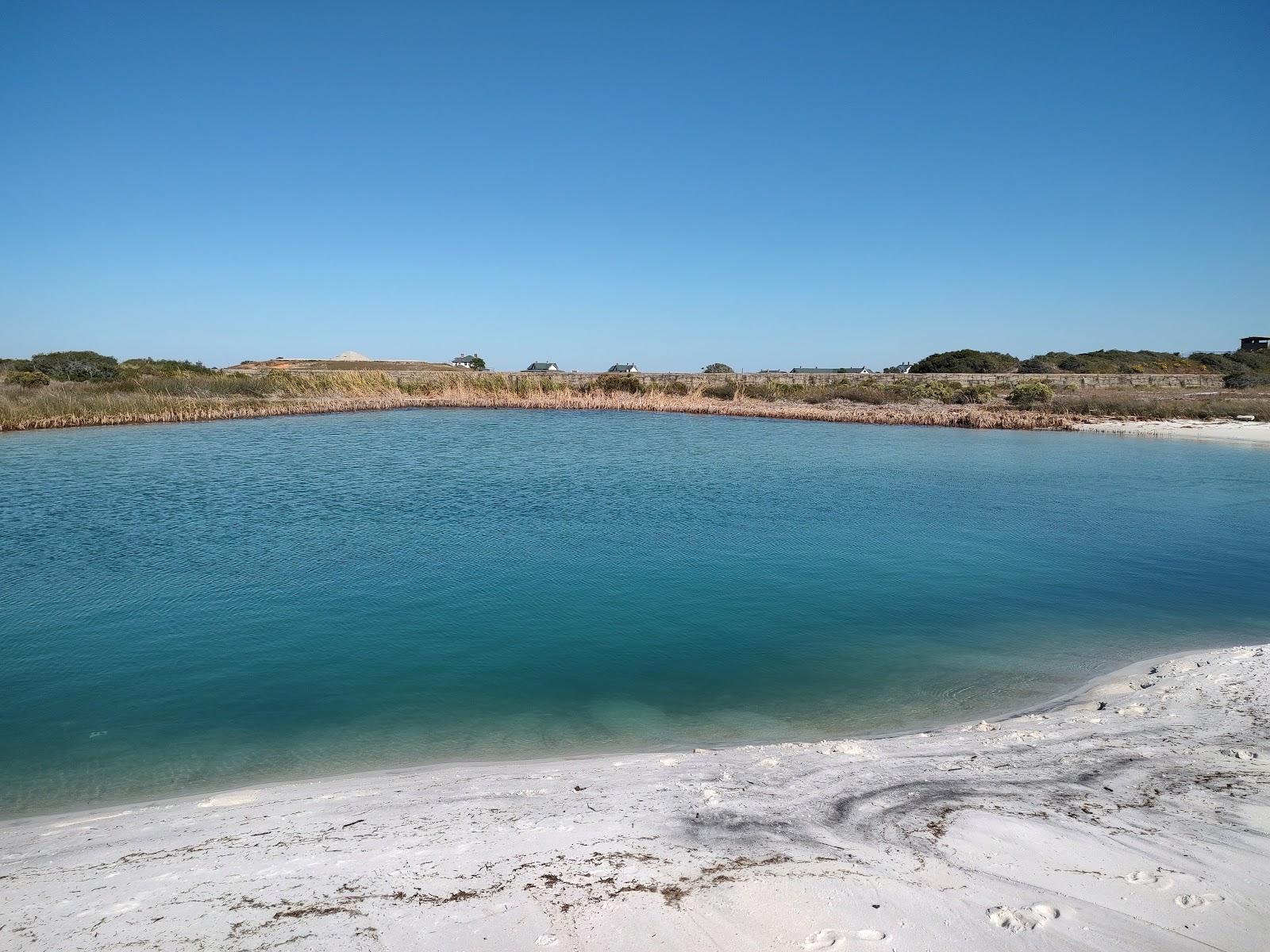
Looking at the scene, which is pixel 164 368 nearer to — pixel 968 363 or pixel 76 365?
pixel 76 365

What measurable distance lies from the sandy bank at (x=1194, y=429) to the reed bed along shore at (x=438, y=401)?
196 cm

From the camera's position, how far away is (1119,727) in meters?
6.32

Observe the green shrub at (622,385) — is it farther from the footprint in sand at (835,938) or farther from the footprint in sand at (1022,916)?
the footprint in sand at (835,938)

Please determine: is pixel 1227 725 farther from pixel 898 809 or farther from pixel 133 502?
pixel 133 502

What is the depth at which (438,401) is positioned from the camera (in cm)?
5091

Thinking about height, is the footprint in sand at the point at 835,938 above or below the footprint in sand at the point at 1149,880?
above

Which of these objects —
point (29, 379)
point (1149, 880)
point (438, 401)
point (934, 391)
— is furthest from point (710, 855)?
point (29, 379)

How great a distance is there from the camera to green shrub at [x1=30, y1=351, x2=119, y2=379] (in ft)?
156

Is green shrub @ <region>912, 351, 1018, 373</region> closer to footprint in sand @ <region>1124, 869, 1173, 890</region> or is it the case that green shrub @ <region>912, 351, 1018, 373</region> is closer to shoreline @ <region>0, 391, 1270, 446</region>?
shoreline @ <region>0, 391, 1270, 446</region>

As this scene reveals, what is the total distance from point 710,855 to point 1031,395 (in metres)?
50.4

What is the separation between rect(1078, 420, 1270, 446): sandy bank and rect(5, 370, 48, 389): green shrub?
55.0 metres

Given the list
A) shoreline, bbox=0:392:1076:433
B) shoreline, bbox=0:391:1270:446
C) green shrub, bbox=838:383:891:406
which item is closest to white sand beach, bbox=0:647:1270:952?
shoreline, bbox=0:391:1270:446

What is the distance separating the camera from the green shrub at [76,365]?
4744cm

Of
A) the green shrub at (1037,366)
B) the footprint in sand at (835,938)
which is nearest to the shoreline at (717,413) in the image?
the green shrub at (1037,366)
